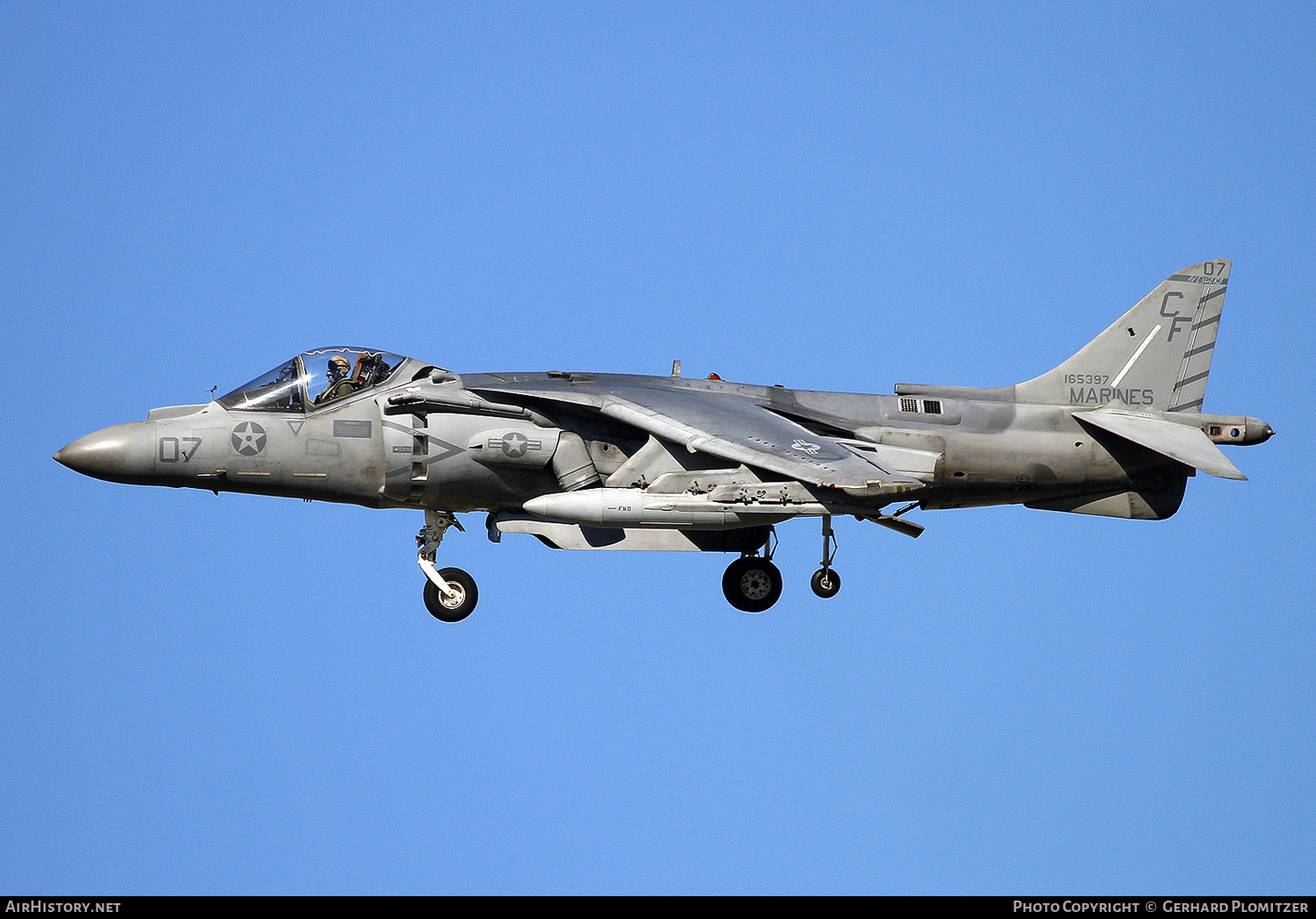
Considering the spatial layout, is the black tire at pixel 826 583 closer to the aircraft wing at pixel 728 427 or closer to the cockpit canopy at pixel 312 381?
the aircraft wing at pixel 728 427

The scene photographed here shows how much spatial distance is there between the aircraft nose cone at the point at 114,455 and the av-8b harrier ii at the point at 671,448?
0.02 m

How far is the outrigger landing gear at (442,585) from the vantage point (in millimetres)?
20516

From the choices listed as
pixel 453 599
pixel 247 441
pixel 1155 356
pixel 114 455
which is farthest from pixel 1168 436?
pixel 114 455

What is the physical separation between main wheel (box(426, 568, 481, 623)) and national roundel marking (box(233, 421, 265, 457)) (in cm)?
260

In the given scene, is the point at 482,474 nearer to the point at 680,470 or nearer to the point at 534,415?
the point at 534,415

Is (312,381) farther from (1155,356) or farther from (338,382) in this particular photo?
(1155,356)

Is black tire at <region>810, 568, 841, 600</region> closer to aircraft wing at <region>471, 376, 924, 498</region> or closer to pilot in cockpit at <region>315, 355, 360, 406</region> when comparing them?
aircraft wing at <region>471, 376, 924, 498</region>

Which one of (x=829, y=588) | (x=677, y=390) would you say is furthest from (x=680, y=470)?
(x=829, y=588)

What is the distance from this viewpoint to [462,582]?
20.6 metres

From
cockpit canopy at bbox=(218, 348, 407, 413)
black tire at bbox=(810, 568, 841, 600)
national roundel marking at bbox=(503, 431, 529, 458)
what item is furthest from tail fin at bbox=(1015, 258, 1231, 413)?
cockpit canopy at bbox=(218, 348, 407, 413)
